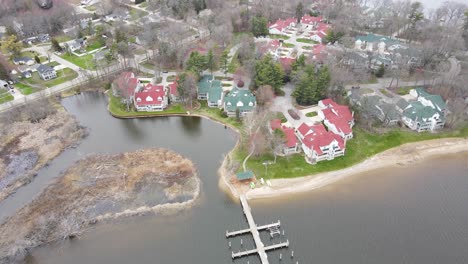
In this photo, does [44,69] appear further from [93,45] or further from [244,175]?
[244,175]

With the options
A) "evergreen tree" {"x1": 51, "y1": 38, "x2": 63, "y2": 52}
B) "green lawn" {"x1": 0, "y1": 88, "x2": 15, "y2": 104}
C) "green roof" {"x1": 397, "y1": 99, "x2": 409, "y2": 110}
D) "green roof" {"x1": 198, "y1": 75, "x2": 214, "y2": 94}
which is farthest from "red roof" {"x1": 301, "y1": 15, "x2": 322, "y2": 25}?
"green lawn" {"x1": 0, "y1": 88, "x2": 15, "y2": 104}

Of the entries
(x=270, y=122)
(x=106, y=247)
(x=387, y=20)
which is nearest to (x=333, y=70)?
(x=270, y=122)

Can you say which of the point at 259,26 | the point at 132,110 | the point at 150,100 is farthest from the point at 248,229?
the point at 259,26

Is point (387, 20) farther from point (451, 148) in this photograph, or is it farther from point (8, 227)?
point (8, 227)

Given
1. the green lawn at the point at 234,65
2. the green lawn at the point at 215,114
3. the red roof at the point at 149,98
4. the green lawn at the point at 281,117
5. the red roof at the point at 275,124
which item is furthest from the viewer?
the green lawn at the point at 234,65

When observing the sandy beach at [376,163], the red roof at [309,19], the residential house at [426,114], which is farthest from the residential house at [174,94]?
the red roof at [309,19]

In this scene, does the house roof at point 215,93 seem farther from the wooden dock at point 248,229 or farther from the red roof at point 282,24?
the red roof at point 282,24
